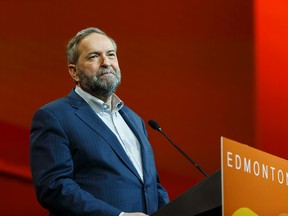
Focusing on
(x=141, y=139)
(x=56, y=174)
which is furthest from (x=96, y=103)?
(x=56, y=174)

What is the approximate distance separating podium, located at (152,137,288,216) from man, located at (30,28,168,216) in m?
0.25

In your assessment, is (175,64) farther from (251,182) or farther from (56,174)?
(251,182)

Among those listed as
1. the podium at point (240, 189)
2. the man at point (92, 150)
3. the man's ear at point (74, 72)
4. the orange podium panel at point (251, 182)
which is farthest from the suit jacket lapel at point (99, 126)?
the orange podium panel at point (251, 182)

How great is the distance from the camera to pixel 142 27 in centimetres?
315

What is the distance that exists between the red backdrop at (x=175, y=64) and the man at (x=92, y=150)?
0.93m

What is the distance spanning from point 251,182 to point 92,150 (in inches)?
23.7

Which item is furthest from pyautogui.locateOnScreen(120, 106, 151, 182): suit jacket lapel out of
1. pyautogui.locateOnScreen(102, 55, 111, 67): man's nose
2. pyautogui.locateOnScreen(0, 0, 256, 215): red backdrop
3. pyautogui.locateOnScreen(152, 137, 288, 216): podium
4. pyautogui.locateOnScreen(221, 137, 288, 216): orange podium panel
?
pyautogui.locateOnScreen(0, 0, 256, 215): red backdrop

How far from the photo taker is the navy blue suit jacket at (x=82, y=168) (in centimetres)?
177

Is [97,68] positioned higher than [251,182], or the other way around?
[97,68]

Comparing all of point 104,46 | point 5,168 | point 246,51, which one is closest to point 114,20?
point 246,51

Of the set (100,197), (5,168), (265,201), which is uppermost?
(5,168)

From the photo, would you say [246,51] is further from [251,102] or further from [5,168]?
[5,168]

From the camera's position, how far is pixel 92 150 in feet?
6.16

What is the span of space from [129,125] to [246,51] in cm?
125
